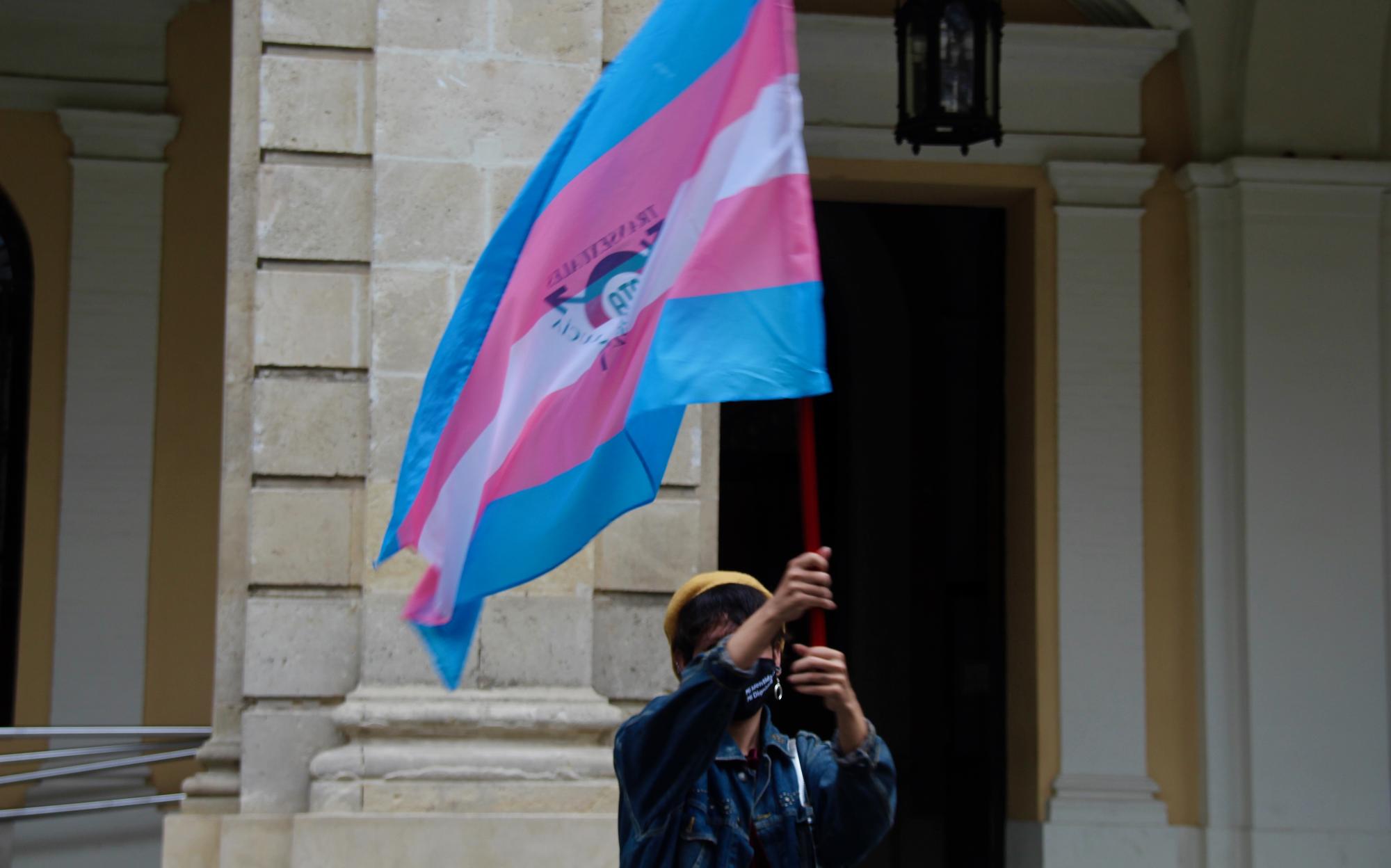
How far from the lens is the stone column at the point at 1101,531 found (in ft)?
26.3

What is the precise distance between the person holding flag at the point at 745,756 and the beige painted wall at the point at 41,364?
614 centimetres

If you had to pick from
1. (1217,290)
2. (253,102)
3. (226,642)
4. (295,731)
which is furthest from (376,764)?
(1217,290)

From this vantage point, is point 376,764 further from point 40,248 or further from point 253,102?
point 40,248

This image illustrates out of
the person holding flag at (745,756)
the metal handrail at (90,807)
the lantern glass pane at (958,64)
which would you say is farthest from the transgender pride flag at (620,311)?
the metal handrail at (90,807)

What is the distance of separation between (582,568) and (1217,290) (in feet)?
13.1

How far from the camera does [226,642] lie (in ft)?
19.7

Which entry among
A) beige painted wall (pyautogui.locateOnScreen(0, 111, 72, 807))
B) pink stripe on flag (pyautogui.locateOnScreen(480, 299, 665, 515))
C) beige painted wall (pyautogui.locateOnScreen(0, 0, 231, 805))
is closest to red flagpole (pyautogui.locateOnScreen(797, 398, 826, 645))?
pink stripe on flag (pyautogui.locateOnScreen(480, 299, 665, 515))

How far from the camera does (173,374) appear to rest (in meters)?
8.90

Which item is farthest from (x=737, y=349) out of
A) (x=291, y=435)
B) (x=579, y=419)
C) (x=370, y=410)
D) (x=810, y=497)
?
(x=291, y=435)

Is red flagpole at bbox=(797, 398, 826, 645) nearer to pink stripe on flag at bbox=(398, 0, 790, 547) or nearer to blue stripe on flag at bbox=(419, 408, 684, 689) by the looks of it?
blue stripe on flag at bbox=(419, 408, 684, 689)

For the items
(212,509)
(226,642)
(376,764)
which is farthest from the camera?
(212,509)

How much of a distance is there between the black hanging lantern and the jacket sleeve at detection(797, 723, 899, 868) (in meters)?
3.95

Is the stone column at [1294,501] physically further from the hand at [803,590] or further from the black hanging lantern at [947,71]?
the hand at [803,590]

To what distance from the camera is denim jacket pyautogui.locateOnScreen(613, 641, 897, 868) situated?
307 cm
